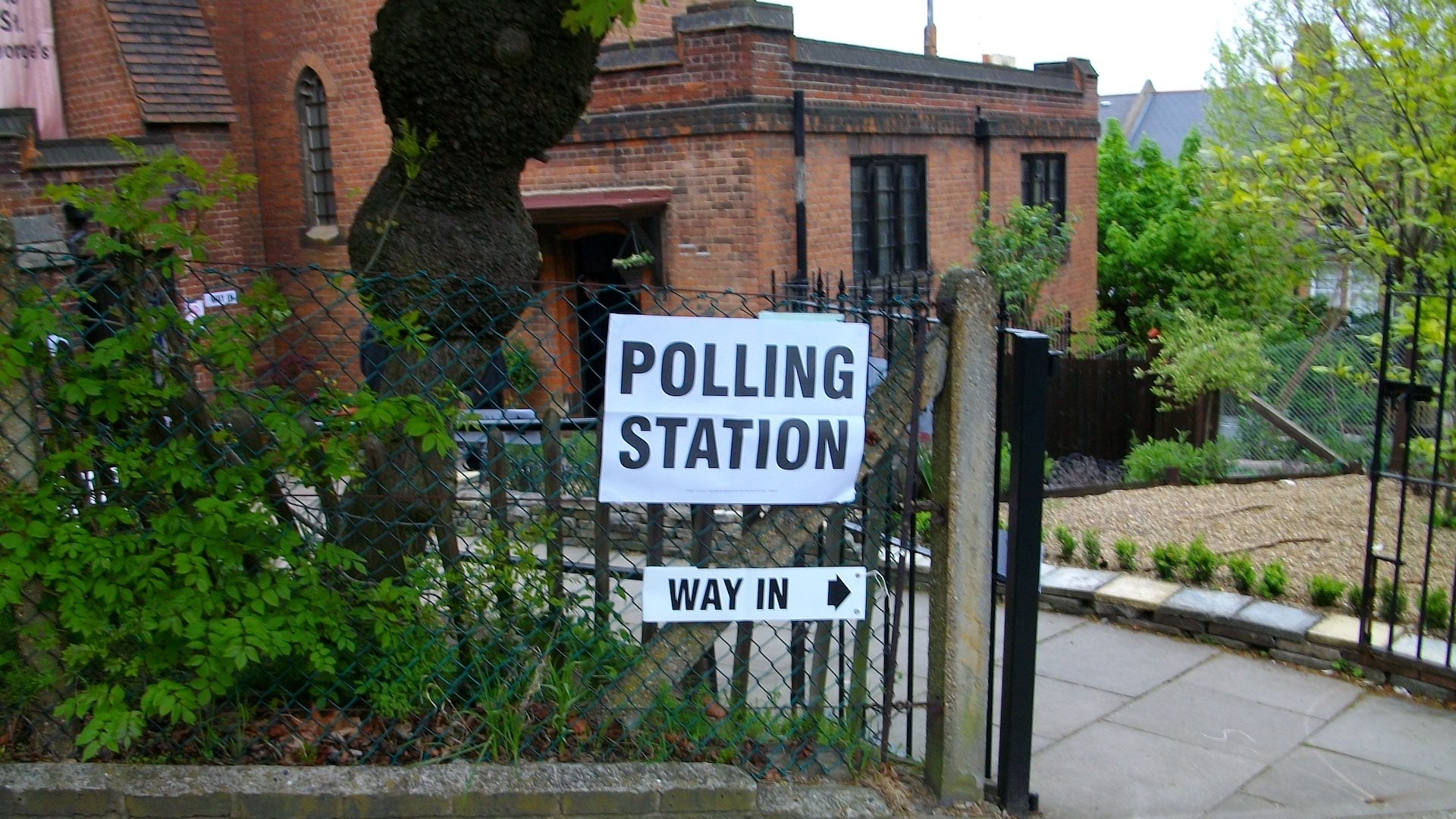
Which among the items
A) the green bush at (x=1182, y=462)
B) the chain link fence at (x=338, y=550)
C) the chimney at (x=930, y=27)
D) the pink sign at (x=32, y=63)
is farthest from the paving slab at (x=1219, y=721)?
the chimney at (x=930, y=27)

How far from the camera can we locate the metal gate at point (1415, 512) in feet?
19.1

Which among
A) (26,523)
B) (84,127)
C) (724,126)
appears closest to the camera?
(26,523)

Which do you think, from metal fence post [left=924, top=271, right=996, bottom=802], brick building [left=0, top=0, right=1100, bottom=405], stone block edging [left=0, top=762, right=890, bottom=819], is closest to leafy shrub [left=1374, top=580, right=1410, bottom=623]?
metal fence post [left=924, top=271, right=996, bottom=802]

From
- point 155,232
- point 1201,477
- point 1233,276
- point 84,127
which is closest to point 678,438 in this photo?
point 155,232

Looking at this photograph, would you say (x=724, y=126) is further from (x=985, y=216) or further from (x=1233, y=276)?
(x=1233, y=276)

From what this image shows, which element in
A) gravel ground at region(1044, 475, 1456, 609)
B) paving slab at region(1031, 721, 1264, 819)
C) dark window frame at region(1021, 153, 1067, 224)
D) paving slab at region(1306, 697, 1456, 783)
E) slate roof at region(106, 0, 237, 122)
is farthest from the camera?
dark window frame at region(1021, 153, 1067, 224)

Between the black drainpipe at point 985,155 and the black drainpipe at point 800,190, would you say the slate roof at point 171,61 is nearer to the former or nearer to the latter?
the black drainpipe at point 800,190

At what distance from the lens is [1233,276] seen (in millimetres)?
18984

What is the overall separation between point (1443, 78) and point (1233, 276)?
39.6 feet

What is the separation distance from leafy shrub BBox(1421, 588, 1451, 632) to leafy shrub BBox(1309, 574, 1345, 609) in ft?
1.56

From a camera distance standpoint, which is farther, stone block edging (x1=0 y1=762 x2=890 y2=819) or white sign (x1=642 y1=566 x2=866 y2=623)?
white sign (x1=642 y1=566 x2=866 y2=623)

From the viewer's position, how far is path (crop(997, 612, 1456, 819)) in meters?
4.66

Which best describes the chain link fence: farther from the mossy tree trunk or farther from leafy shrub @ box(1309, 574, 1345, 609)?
leafy shrub @ box(1309, 574, 1345, 609)

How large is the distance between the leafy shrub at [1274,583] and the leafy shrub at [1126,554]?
81 cm
